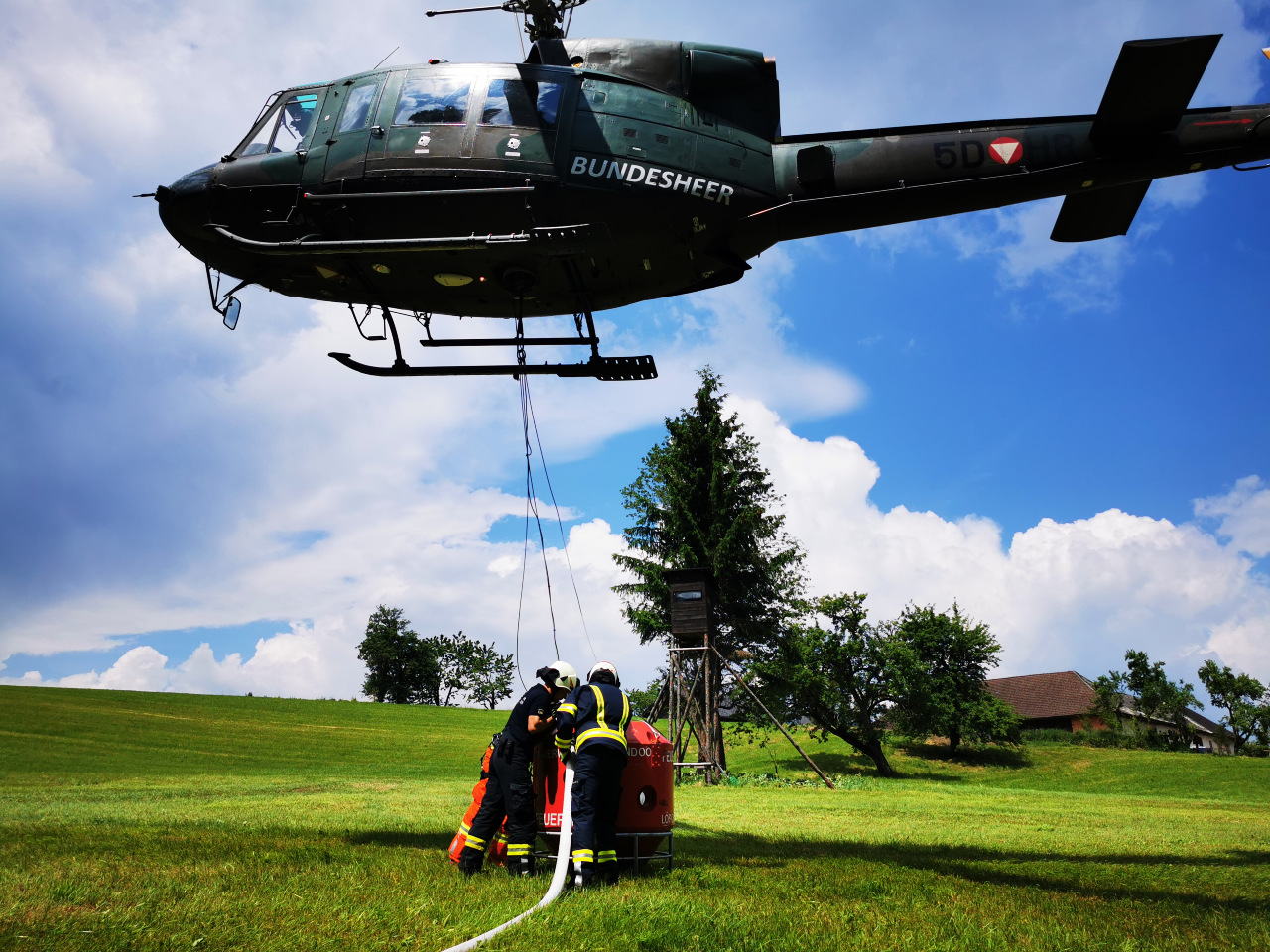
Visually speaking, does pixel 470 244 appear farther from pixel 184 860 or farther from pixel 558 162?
pixel 184 860

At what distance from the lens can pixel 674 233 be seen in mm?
9281

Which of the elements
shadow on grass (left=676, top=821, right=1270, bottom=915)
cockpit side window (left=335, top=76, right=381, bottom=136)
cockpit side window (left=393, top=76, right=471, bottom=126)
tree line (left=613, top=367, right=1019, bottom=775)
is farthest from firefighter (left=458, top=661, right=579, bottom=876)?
tree line (left=613, top=367, right=1019, bottom=775)

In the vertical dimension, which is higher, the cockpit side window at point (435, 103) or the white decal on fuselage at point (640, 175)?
the cockpit side window at point (435, 103)

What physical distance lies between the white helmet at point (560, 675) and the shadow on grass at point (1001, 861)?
2.05 meters

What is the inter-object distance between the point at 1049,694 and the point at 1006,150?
202 ft

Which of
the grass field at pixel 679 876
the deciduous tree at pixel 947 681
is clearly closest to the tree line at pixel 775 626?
the deciduous tree at pixel 947 681

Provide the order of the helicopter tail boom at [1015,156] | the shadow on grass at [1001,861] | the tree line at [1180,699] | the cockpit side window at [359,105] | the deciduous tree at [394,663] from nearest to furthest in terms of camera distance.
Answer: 1. the shadow on grass at [1001,861]
2. the helicopter tail boom at [1015,156]
3. the cockpit side window at [359,105]
4. the tree line at [1180,699]
5. the deciduous tree at [394,663]

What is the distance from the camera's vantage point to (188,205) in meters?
9.73

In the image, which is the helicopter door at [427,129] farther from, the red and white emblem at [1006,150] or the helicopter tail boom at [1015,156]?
the red and white emblem at [1006,150]

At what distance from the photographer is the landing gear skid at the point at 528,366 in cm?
993

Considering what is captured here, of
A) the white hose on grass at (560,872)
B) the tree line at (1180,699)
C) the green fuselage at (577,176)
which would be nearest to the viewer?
the white hose on grass at (560,872)

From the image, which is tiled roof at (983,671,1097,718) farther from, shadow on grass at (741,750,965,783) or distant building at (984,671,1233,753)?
shadow on grass at (741,750,965,783)

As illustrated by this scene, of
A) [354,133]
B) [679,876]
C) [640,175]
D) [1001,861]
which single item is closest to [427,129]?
[354,133]

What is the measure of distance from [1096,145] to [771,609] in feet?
95.1
